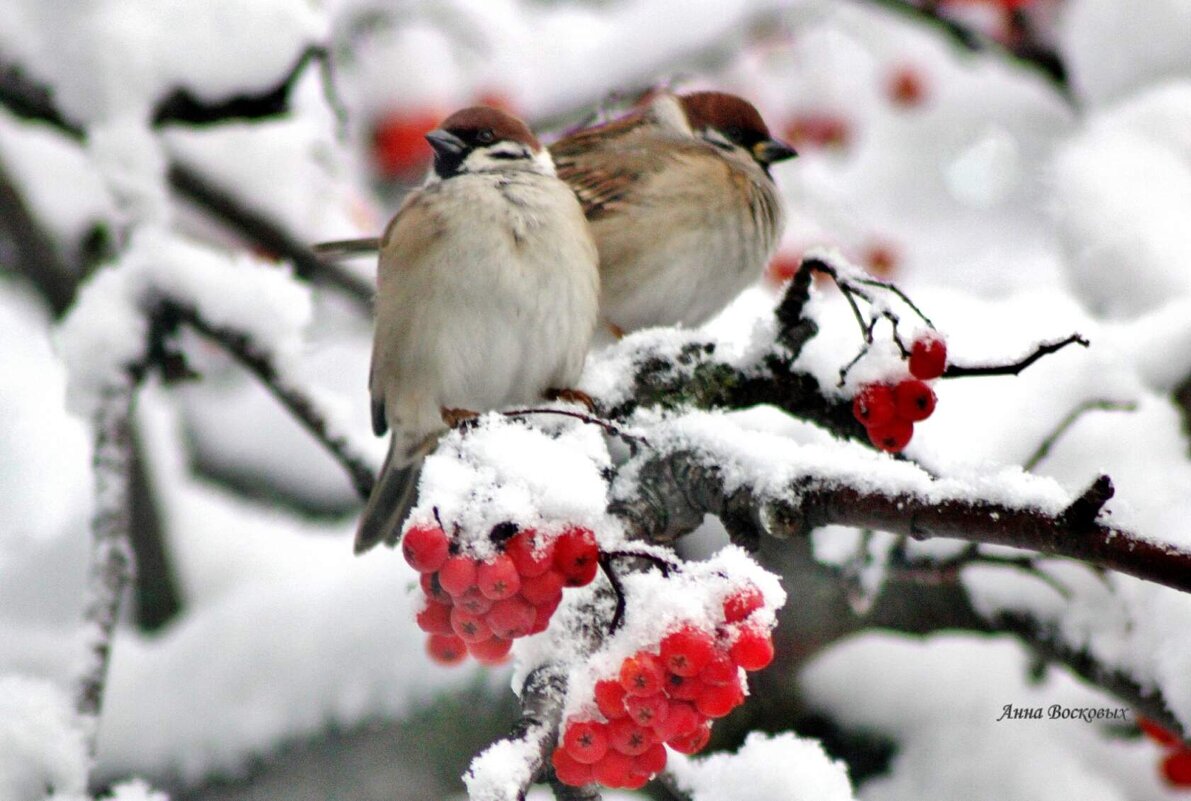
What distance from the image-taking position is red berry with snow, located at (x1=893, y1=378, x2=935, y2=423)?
64.9 inches

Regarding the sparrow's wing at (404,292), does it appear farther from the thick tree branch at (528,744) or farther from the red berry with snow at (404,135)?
the red berry with snow at (404,135)

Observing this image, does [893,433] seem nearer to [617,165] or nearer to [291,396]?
[291,396]

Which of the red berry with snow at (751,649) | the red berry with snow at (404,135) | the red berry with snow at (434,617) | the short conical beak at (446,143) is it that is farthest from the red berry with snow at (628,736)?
the red berry with snow at (404,135)

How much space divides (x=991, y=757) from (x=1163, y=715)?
2.28ft

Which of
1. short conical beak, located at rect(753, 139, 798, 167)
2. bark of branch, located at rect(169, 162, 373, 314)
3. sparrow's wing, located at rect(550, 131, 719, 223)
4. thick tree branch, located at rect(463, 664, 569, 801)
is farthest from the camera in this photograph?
bark of branch, located at rect(169, 162, 373, 314)

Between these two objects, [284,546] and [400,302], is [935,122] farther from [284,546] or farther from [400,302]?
[400,302]

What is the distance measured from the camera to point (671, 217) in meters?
2.81

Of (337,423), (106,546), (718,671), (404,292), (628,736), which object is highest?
(404,292)

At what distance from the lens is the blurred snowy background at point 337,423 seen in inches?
96.4

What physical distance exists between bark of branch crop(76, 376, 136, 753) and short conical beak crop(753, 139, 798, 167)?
1688 millimetres

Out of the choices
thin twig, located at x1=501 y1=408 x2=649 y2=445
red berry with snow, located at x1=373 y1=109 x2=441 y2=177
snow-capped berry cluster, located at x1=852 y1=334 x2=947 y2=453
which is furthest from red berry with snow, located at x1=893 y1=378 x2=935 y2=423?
red berry with snow, located at x1=373 y1=109 x2=441 y2=177

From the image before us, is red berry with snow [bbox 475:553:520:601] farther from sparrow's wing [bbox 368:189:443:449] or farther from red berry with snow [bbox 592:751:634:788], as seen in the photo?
sparrow's wing [bbox 368:189:443:449]

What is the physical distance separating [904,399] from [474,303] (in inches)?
36.9

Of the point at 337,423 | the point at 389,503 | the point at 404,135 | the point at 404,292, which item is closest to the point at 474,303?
the point at 404,292
